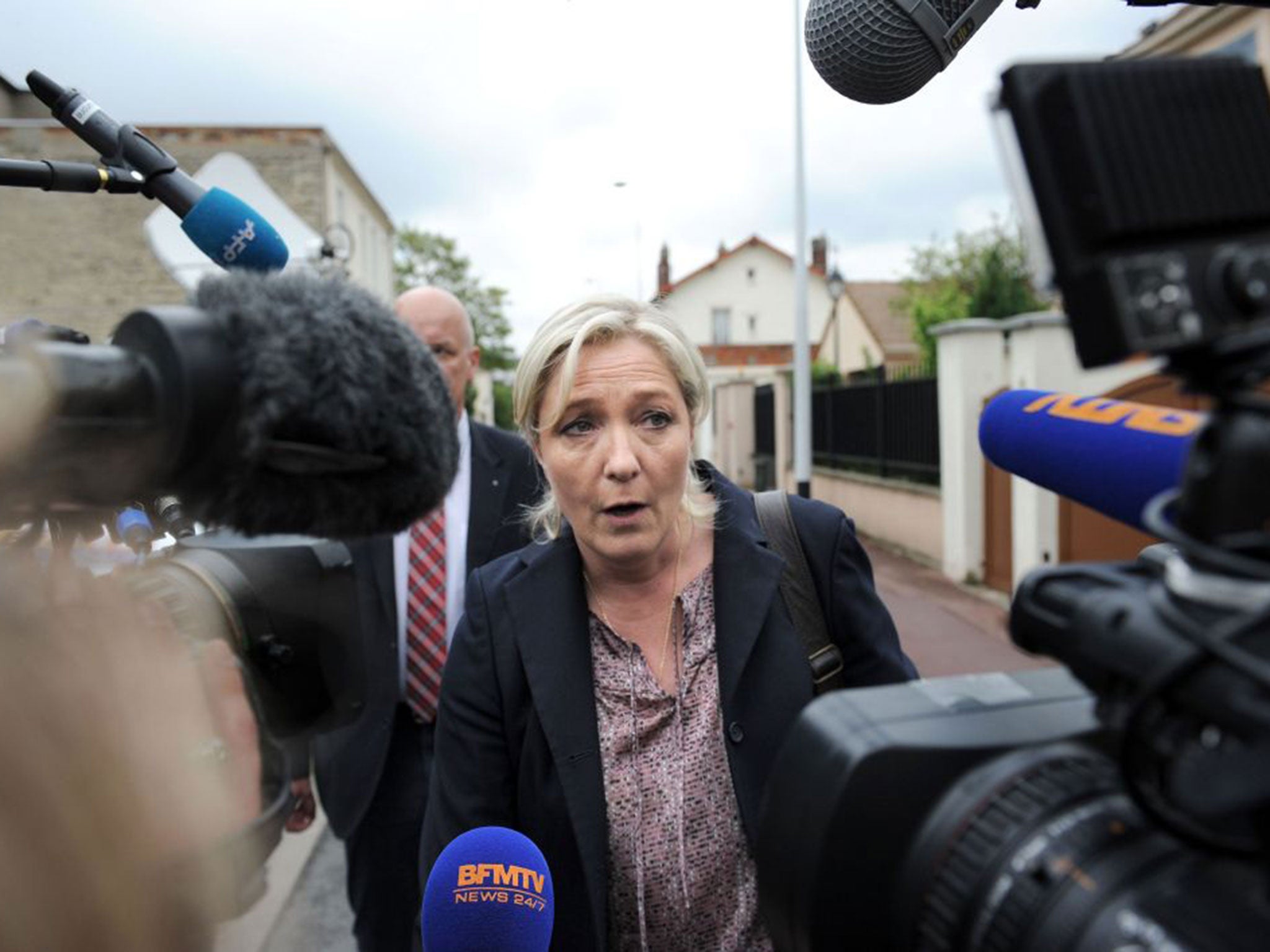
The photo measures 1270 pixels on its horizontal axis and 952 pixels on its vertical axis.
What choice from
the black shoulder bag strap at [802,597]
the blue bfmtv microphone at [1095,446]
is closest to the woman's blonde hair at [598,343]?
the black shoulder bag strap at [802,597]

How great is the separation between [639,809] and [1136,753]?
1130mm

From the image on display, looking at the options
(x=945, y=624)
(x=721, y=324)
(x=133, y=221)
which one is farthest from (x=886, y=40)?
(x=721, y=324)

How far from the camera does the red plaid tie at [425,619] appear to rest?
9.05 ft

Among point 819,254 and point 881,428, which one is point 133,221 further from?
point 819,254

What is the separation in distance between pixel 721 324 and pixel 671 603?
1849 inches

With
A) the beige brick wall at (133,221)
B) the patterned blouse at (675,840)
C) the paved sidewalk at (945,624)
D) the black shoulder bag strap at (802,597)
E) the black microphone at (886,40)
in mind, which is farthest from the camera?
the beige brick wall at (133,221)

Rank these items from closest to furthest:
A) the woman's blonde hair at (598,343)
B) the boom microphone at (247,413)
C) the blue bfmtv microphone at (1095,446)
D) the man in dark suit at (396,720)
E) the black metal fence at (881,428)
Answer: the boom microphone at (247,413) → the blue bfmtv microphone at (1095,446) → the woman's blonde hair at (598,343) → the man in dark suit at (396,720) → the black metal fence at (881,428)

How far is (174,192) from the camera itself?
1.40 m

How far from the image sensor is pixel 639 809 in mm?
1697

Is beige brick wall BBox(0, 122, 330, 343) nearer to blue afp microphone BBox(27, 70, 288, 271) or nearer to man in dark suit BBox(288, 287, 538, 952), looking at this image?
man in dark suit BBox(288, 287, 538, 952)

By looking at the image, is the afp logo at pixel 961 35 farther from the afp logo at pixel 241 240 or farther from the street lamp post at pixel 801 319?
the street lamp post at pixel 801 319

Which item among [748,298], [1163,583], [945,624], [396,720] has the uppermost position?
[748,298]

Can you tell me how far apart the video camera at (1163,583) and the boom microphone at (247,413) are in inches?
15.9

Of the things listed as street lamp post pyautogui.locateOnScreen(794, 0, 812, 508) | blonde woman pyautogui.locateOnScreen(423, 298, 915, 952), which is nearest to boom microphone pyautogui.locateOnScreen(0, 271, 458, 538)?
blonde woman pyautogui.locateOnScreen(423, 298, 915, 952)
